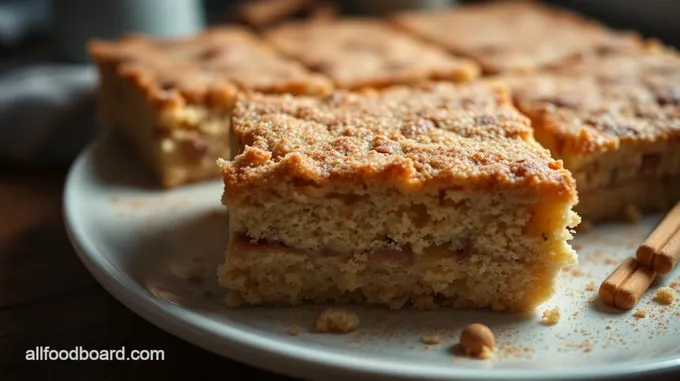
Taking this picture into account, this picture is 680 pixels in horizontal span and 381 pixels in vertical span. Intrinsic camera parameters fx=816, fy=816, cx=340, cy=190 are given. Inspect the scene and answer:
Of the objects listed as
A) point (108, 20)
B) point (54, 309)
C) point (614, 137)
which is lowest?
point (54, 309)

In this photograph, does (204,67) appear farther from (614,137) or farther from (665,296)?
(665,296)

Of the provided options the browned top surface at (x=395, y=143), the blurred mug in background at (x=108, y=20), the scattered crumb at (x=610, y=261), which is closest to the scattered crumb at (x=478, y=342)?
the browned top surface at (x=395, y=143)

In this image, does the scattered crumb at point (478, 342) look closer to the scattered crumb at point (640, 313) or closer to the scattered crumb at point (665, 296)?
the scattered crumb at point (640, 313)

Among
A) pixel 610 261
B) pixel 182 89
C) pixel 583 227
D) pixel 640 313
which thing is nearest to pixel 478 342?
pixel 640 313

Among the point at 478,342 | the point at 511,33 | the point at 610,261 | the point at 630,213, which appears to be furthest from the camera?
the point at 511,33

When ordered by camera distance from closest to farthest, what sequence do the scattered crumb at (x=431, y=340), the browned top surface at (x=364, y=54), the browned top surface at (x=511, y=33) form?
the scattered crumb at (x=431, y=340) < the browned top surface at (x=364, y=54) < the browned top surface at (x=511, y=33)

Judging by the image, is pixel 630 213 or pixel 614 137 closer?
pixel 614 137

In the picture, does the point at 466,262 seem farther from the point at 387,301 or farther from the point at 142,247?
the point at 142,247
